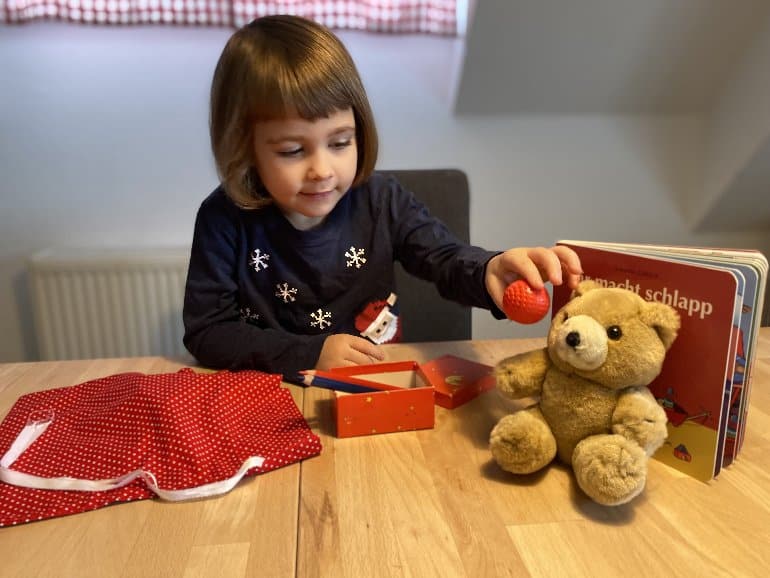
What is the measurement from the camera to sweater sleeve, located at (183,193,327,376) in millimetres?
833

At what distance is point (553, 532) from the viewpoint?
0.51 meters

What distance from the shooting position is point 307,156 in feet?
2.60

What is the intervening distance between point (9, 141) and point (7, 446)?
1202 millimetres

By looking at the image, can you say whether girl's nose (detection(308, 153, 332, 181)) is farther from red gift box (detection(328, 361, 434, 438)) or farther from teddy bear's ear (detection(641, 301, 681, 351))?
teddy bear's ear (detection(641, 301, 681, 351))

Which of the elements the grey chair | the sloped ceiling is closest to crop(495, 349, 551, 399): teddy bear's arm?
the grey chair

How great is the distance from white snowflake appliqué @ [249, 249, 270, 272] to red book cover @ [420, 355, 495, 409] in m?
0.30

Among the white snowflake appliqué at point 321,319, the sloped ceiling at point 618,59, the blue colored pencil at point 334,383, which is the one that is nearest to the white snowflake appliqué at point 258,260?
the white snowflake appliqué at point 321,319

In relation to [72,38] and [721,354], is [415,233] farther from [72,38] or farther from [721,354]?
[72,38]

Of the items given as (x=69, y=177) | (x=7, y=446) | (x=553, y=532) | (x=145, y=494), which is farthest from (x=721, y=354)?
(x=69, y=177)

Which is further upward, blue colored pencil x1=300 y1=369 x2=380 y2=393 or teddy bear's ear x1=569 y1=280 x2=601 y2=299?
teddy bear's ear x1=569 y1=280 x2=601 y2=299

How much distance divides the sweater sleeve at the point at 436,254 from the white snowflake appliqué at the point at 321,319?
163 mm

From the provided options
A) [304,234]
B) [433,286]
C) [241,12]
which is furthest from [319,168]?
[241,12]

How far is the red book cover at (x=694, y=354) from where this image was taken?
1.78 feet

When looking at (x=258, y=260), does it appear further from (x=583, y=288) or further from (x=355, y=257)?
(x=583, y=288)
